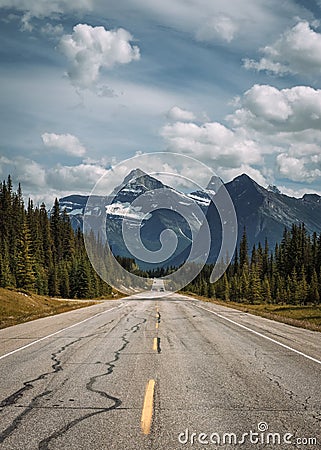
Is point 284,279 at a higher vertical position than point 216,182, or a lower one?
lower

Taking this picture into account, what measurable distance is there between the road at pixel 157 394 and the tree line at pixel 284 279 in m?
63.4

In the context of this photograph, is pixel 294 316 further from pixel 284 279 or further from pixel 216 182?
pixel 284 279

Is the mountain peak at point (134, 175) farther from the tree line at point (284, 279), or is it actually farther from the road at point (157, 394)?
the tree line at point (284, 279)

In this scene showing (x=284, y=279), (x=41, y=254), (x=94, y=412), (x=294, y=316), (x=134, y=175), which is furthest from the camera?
(x=41, y=254)

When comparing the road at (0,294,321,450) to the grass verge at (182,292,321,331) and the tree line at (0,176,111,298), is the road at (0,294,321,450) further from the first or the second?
the tree line at (0,176,111,298)

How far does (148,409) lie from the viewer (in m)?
6.96

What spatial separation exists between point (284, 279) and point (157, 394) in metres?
95.0

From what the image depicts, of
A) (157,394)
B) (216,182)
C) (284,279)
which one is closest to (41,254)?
(284,279)

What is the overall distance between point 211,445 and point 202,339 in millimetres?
10405

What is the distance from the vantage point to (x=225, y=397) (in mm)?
7727

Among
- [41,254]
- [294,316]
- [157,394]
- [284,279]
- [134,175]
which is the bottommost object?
[294,316]

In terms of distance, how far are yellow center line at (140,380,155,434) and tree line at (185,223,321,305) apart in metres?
68.1

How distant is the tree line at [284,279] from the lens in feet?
248

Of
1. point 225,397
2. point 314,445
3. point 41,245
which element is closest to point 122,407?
point 225,397
